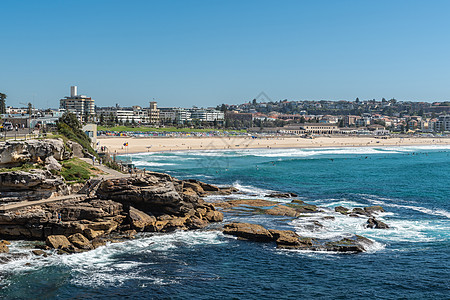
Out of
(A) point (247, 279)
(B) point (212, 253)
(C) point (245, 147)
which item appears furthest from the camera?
(C) point (245, 147)

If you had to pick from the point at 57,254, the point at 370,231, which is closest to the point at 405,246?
the point at 370,231

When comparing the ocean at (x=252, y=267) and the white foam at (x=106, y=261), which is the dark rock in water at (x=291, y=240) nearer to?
the ocean at (x=252, y=267)

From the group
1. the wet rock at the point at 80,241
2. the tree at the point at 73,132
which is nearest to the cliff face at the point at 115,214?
the wet rock at the point at 80,241

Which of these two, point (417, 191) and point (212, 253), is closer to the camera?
point (212, 253)

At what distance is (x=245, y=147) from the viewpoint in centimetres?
11006

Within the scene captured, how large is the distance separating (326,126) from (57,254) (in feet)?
568

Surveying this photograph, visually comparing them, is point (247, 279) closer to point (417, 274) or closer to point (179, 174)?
point (417, 274)

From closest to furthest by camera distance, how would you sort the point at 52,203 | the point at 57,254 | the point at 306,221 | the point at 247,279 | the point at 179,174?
the point at 247,279 < the point at 57,254 < the point at 52,203 < the point at 306,221 < the point at 179,174

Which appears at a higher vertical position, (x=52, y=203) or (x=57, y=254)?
(x=52, y=203)

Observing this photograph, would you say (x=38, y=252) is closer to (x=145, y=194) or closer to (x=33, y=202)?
(x=33, y=202)

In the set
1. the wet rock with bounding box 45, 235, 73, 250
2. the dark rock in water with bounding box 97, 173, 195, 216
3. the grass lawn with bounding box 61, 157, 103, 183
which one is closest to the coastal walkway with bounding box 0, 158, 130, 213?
the dark rock in water with bounding box 97, 173, 195, 216

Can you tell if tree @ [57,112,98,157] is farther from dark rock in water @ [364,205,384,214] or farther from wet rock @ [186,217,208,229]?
dark rock in water @ [364,205,384,214]

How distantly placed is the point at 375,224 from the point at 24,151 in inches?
937

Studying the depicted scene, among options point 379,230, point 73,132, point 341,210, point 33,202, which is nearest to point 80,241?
point 33,202
